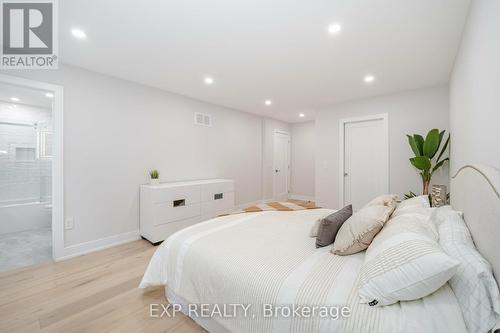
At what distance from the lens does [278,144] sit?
6.00 meters

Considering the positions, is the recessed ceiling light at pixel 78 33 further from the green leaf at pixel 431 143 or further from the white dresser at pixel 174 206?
the green leaf at pixel 431 143

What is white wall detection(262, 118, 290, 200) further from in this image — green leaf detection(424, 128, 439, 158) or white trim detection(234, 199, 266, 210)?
green leaf detection(424, 128, 439, 158)

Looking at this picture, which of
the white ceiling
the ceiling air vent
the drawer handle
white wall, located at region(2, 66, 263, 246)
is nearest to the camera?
the white ceiling

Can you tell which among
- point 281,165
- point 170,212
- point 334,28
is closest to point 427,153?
point 334,28

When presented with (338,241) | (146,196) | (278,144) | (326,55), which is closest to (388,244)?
(338,241)

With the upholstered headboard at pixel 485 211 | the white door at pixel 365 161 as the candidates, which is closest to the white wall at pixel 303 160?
the white door at pixel 365 161

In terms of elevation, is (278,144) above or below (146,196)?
above

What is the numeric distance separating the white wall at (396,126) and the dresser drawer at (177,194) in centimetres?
265

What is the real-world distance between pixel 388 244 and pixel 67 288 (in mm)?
2705

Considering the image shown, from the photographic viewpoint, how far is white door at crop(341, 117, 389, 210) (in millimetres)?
3795

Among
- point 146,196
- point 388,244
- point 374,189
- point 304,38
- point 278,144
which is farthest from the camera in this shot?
point 278,144

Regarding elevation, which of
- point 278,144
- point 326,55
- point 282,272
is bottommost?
point 282,272

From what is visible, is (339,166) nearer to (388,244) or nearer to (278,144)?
(278,144)

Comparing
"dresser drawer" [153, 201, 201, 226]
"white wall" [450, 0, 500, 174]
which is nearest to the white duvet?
"white wall" [450, 0, 500, 174]
